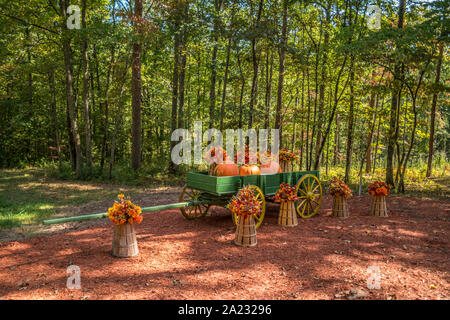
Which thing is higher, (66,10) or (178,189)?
(66,10)

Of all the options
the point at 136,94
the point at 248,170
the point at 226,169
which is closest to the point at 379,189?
the point at 248,170

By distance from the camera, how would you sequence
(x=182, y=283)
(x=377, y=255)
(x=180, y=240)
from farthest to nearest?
(x=180, y=240) < (x=377, y=255) < (x=182, y=283)

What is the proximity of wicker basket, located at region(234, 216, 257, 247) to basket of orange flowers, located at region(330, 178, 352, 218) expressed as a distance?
8.18 feet

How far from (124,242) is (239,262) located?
1.57 metres

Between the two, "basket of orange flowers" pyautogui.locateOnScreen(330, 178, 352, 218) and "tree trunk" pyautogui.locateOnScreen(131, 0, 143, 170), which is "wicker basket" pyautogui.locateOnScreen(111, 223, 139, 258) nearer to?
"basket of orange flowers" pyautogui.locateOnScreen(330, 178, 352, 218)

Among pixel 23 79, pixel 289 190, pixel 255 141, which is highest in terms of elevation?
pixel 23 79

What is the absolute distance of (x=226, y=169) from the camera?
5.52 metres

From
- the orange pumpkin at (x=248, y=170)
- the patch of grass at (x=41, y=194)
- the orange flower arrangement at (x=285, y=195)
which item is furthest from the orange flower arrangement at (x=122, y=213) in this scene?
the patch of grass at (x=41, y=194)

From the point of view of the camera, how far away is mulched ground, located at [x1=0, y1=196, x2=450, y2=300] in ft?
10.7

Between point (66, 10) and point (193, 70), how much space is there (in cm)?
679

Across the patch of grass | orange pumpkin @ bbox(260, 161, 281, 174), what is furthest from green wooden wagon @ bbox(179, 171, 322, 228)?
the patch of grass

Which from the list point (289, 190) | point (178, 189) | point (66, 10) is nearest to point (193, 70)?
point (66, 10)

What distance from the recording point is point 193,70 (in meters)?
16.8
